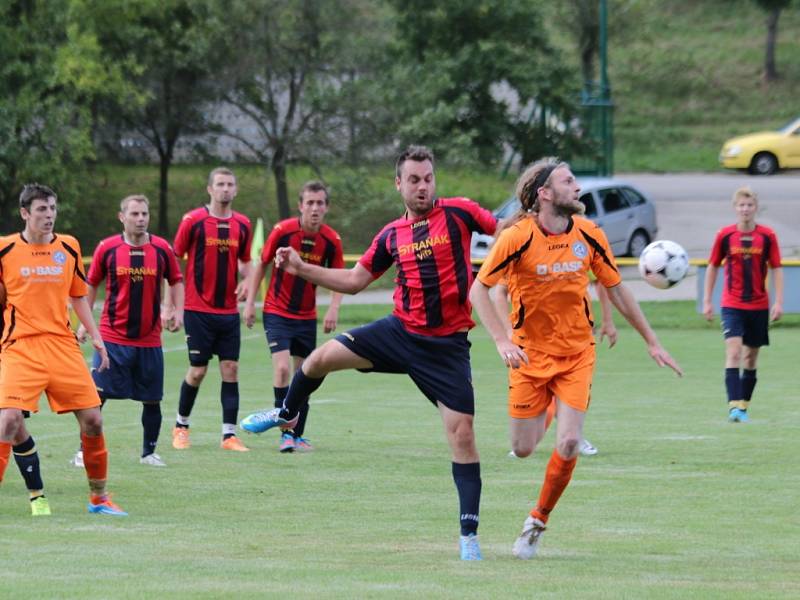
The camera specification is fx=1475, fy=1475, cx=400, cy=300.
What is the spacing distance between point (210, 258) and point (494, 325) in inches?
210

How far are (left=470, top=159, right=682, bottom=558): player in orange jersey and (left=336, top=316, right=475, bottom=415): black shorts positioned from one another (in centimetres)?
32

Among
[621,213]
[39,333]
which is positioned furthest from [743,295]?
[621,213]

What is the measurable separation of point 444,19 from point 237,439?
27143 millimetres

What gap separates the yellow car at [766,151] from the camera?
44.0 m

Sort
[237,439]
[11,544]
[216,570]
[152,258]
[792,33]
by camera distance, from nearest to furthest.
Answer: [216,570] < [11,544] < [152,258] < [237,439] < [792,33]

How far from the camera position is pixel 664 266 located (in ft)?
38.2

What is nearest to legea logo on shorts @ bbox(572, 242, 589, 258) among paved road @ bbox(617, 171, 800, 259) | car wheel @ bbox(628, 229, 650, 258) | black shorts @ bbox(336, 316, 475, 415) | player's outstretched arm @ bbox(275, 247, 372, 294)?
black shorts @ bbox(336, 316, 475, 415)

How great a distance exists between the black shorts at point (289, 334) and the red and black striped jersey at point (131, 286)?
4.67 feet

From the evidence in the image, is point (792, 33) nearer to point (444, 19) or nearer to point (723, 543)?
point (444, 19)

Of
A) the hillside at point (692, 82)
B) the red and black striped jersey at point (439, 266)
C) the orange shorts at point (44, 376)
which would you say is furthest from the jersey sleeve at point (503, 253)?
the hillside at point (692, 82)

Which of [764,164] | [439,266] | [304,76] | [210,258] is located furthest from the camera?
[764,164]

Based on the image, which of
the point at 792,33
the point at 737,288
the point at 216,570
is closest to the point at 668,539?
the point at 216,570

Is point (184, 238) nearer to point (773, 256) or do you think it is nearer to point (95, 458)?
point (95, 458)

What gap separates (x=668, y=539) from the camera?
834 cm
